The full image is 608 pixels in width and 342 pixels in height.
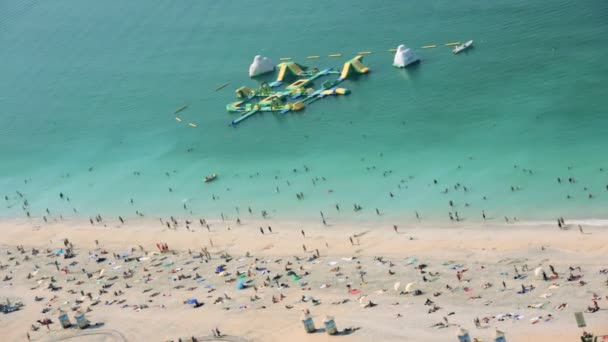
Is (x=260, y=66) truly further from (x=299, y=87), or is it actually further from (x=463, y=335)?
(x=463, y=335)

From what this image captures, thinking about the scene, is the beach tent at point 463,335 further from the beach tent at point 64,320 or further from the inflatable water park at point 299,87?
the inflatable water park at point 299,87

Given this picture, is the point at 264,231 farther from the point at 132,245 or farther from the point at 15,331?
the point at 15,331

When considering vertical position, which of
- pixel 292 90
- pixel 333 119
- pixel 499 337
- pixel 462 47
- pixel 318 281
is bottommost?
pixel 499 337

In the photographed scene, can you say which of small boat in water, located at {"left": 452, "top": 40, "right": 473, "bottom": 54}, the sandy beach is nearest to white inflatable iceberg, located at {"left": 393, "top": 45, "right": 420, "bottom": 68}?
small boat in water, located at {"left": 452, "top": 40, "right": 473, "bottom": 54}

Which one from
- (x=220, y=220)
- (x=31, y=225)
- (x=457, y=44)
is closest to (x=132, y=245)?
(x=220, y=220)

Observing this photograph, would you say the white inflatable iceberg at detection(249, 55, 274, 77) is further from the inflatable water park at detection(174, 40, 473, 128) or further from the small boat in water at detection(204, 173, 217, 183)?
the small boat in water at detection(204, 173, 217, 183)

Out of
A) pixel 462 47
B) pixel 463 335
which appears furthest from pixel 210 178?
pixel 463 335
